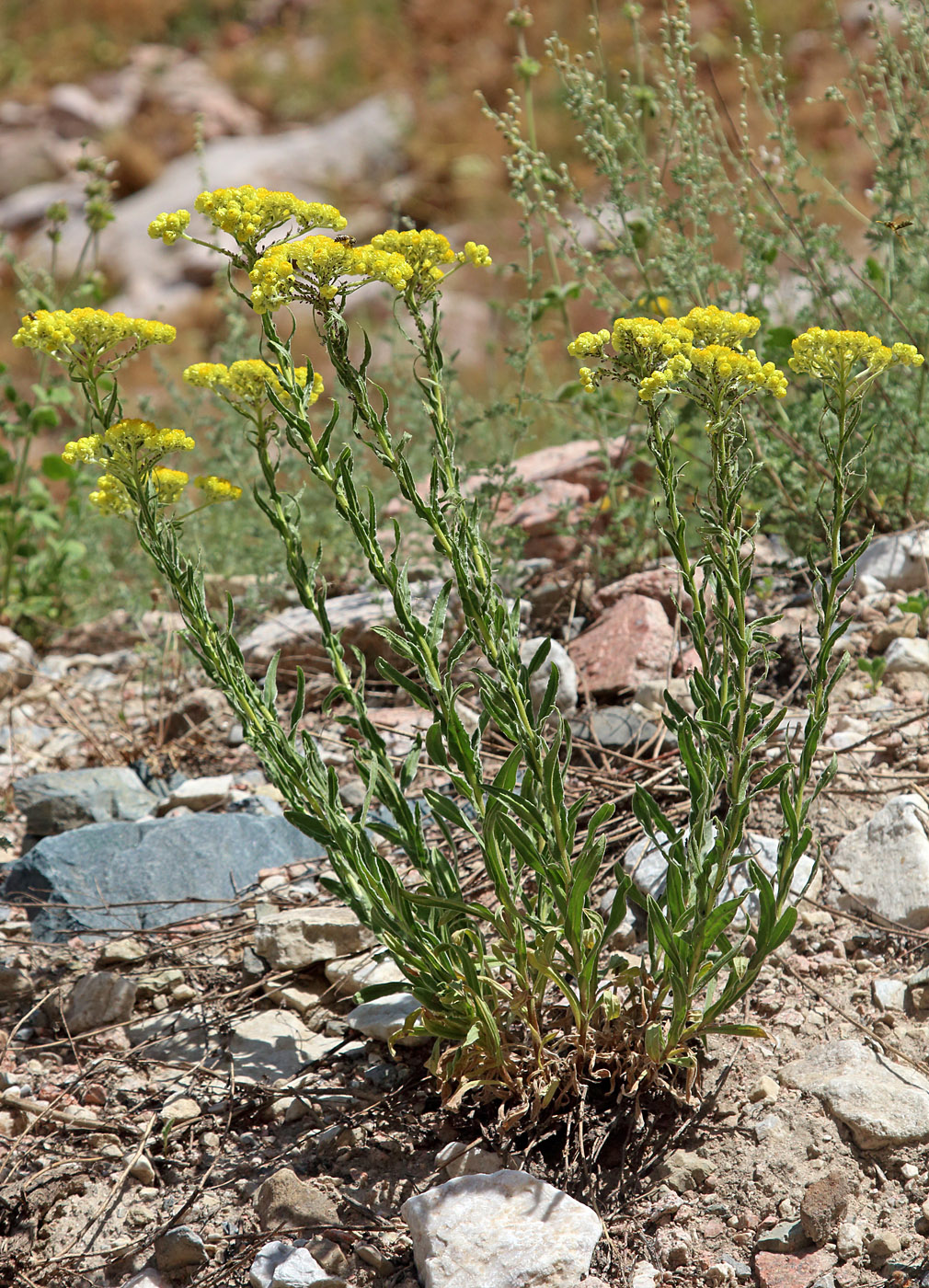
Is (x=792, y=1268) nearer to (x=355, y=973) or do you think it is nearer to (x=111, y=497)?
(x=355, y=973)

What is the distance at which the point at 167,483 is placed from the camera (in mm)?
1776

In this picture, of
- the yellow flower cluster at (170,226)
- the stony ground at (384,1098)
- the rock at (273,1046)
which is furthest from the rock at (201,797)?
the yellow flower cluster at (170,226)

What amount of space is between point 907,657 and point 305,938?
1703 millimetres

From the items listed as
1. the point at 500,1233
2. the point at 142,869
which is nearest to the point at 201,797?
the point at 142,869

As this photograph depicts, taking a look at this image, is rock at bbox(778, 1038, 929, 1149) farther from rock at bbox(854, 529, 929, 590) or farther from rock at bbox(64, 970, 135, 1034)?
rock at bbox(854, 529, 929, 590)

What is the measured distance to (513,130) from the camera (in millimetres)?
3080

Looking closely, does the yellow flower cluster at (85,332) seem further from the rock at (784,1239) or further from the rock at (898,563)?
the rock at (898,563)

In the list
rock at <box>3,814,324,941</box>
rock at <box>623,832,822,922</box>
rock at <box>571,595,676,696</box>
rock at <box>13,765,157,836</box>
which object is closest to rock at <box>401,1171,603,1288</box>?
rock at <box>623,832,822,922</box>

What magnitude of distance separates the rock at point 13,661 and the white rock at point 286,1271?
246cm

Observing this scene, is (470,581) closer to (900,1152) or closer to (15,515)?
(900,1152)

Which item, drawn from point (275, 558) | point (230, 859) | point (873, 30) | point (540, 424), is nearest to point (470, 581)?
point (230, 859)

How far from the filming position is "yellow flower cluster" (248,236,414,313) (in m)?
1.43

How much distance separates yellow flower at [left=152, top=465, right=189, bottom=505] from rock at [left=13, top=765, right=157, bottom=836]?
55.3 inches

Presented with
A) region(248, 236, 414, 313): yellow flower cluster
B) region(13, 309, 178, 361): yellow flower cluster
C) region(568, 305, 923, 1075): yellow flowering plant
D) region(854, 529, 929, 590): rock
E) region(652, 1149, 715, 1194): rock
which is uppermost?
region(248, 236, 414, 313): yellow flower cluster
